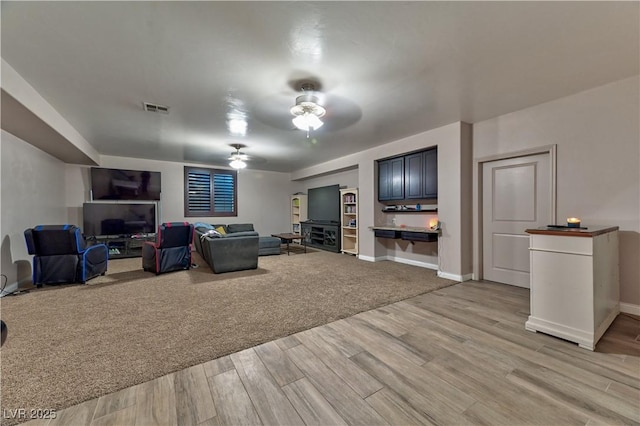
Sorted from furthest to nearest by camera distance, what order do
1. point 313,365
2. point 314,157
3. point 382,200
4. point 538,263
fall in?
point 314,157
point 382,200
point 538,263
point 313,365

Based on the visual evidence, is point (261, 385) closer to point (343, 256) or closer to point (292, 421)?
point (292, 421)

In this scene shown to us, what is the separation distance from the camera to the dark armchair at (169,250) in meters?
4.57

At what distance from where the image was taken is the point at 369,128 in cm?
442

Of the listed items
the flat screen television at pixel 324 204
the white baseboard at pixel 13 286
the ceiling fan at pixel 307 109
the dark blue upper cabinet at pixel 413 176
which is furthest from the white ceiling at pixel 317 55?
the flat screen television at pixel 324 204

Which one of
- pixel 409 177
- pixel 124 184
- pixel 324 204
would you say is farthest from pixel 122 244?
pixel 409 177

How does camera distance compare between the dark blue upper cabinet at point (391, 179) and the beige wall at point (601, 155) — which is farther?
the dark blue upper cabinet at point (391, 179)

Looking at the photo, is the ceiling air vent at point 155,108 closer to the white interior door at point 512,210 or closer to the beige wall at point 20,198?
the beige wall at point 20,198

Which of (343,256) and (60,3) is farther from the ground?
(60,3)

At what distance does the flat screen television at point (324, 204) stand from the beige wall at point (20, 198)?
236 inches

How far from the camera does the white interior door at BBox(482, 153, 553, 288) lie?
3564 millimetres

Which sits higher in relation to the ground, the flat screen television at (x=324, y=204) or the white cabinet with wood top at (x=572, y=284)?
the flat screen television at (x=324, y=204)

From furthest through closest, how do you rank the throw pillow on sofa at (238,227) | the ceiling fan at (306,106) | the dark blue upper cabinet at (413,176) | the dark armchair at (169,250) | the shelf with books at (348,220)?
1. the throw pillow on sofa at (238,227)
2. the shelf with books at (348,220)
3. the dark blue upper cabinet at (413,176)
4. the dark armchair at (169,250)
5. the ceiling fan at (306,106)

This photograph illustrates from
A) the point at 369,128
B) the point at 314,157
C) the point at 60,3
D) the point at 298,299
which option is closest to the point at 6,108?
the point at 60,3

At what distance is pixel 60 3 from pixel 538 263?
4.36 meters
